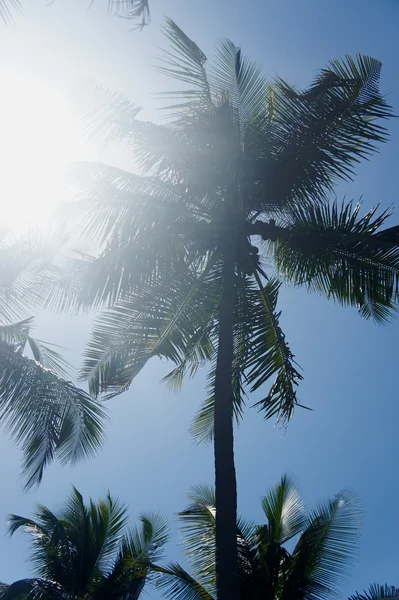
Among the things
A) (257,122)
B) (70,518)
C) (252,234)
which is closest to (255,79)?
(257,122)

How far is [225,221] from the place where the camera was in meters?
10.2

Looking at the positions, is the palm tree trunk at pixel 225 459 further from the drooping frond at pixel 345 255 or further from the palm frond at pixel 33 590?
the palm frond at pixel 33 590

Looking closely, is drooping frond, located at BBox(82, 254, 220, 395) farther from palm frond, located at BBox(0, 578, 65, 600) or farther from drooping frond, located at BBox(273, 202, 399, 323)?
palm frond, located at BBox(0, 578, 65, 600)

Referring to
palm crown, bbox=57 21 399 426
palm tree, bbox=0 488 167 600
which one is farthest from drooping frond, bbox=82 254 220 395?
palm tree, bbox=0 488 167 600

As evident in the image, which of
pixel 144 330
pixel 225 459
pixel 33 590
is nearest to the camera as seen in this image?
pixel 225 459

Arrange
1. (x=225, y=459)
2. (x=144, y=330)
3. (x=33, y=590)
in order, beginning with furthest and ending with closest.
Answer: (x=33, y=590) < (x=144, y=330) < (x=225, y=459)

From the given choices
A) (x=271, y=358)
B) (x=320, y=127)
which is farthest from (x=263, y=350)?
(x=320, y=127)

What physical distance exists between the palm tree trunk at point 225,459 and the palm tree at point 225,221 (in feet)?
0.42

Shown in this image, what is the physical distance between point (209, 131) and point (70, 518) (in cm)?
969

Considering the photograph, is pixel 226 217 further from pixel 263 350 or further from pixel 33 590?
pixel 33 590

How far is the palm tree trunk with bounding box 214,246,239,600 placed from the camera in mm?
7160

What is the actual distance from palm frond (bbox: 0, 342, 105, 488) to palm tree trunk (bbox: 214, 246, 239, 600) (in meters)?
3.00

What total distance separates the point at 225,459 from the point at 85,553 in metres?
6.73

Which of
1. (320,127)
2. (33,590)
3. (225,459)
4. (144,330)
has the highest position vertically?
(320,127)
